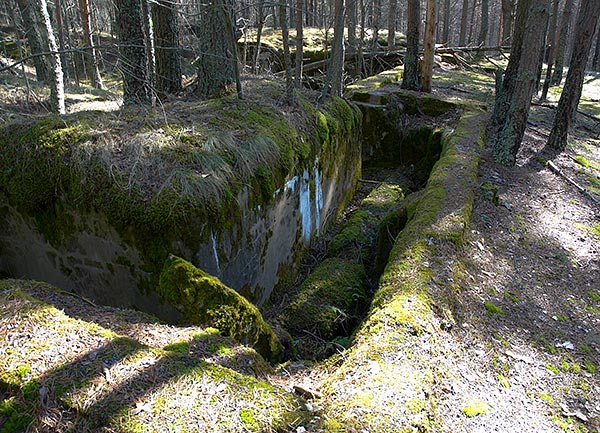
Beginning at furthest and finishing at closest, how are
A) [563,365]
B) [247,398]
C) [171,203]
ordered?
[171,203] → [563,365] → [247,398]

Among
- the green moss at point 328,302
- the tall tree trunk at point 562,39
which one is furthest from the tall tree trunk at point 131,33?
the tall tree trunk at point 562,39

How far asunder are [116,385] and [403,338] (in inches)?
76.4

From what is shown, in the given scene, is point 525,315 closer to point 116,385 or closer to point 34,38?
point 116,385

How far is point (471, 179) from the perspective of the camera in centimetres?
652

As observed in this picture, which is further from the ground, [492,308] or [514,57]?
[514,57]

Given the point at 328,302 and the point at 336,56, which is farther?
the point at 336,56

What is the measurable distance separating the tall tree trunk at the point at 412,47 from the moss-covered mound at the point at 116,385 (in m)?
A: 11.5

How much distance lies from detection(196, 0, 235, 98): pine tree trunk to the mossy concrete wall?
2105mm

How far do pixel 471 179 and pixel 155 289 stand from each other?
4.91 meters

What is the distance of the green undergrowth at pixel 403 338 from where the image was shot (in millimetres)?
2412

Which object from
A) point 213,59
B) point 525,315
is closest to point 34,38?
point 213,59

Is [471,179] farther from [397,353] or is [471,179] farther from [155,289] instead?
[155,289]

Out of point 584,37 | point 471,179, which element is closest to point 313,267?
point 471,179

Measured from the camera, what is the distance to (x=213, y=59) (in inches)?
294
